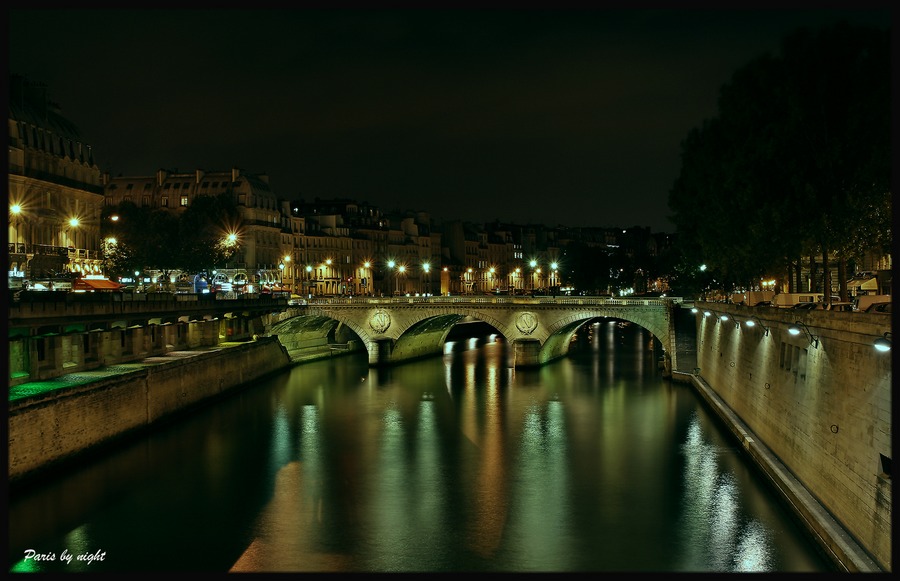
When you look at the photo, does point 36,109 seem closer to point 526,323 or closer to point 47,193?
point 47,193

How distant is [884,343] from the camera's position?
800 inches

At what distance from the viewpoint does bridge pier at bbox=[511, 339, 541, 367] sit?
68.8 metres

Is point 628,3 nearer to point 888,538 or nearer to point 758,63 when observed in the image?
point 888,538

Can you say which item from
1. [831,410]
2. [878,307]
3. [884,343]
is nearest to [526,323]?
[878,307]

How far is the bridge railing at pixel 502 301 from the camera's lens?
66125mm

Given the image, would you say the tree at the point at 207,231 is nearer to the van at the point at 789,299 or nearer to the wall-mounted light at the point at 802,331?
the van at the point at 789,299

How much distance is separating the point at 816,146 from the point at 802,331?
481 inches

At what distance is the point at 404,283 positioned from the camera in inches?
5472

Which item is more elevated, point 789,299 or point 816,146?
point 816,146

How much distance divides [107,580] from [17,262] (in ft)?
126

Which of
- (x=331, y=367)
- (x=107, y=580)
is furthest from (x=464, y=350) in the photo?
(x=107, y=580)

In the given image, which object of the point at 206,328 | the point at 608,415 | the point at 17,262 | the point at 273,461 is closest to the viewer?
the point at 273,461

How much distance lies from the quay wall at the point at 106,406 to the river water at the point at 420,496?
0.94 m

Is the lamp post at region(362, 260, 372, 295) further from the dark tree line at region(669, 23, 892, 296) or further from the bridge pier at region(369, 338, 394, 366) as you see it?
the dark tree line at region(669, 23, 892, 296)
